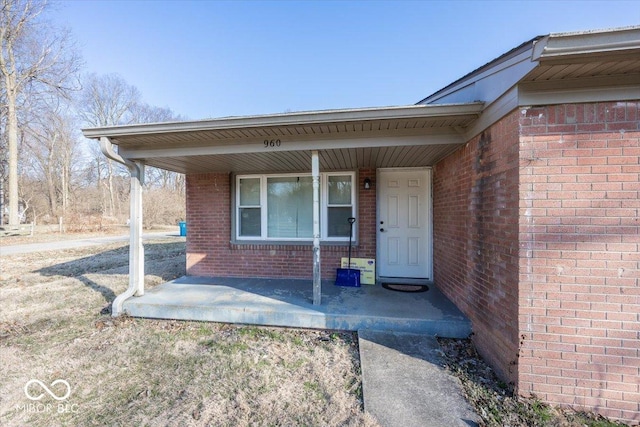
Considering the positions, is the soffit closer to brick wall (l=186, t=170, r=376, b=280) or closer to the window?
the window

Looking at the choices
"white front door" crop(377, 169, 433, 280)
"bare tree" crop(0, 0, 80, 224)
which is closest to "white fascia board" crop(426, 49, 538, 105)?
"white front door" crop(377, 169, 433, 280)

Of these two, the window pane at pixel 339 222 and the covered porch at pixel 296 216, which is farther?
the window pane at pixel 339 222

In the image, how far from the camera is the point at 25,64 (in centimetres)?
1605

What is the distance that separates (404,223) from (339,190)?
140cm

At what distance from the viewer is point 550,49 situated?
1.88 metres

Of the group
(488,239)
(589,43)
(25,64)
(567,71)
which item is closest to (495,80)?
(567,71)

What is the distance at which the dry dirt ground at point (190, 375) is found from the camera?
7.13 feet

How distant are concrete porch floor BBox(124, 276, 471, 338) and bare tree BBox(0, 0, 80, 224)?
60.0 feet

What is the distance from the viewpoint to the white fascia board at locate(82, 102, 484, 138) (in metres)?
3.00

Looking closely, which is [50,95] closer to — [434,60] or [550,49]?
[434,60]

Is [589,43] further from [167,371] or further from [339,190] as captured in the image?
[167,371]

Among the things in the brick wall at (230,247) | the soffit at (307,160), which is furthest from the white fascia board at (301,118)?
the brick wall at (230,247)

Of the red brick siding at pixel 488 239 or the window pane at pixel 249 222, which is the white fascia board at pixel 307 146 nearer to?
the red brick siding at pixel 488 239

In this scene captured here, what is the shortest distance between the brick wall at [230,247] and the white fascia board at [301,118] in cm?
211
